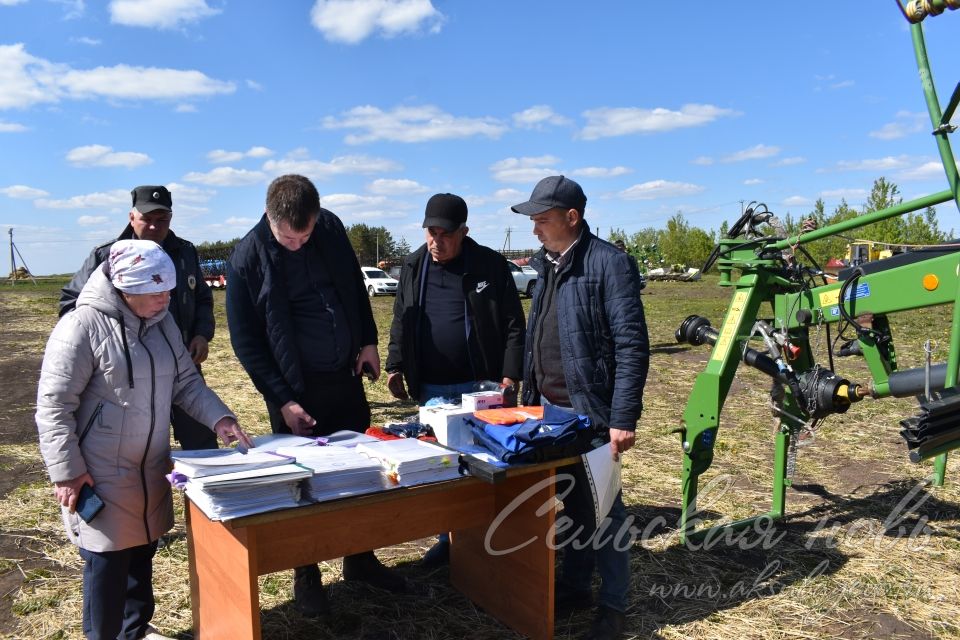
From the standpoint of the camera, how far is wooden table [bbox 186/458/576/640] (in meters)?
2.65

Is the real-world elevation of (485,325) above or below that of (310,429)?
above

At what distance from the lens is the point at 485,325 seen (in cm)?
394

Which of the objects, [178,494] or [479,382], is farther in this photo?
[178,494]

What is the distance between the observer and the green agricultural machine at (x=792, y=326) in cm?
364

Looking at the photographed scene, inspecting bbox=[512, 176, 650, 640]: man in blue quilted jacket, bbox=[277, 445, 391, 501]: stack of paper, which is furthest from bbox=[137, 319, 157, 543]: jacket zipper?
bbox=[512, 176, 650, 640]: man in blue quilted jacket

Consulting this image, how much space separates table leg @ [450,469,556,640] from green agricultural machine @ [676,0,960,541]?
126 cm

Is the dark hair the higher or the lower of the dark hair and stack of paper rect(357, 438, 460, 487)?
the higher

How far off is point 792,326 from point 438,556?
2.49m

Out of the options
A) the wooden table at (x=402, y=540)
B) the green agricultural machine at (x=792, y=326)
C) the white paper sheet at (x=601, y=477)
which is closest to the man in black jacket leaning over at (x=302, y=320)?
the wooden table at (x=402, y=540)

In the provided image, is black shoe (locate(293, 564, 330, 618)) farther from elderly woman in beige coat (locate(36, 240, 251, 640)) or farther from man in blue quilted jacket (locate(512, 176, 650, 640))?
man in blue quilted jacket (locate(512, 176, 650, 640))

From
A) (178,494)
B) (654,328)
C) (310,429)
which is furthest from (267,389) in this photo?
(654,328)

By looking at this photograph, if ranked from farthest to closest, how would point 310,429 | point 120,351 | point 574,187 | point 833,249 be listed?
point 833,249
point 310,429
point 574,187
point 120,351

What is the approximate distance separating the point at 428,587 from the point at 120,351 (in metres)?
2.07

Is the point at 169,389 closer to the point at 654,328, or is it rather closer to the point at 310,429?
the point at 310,429
